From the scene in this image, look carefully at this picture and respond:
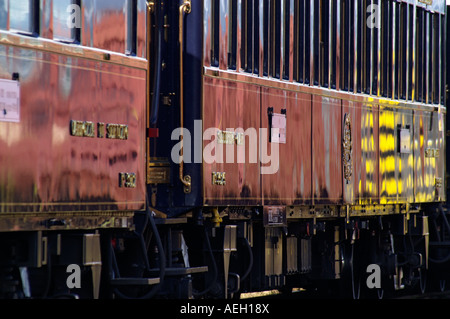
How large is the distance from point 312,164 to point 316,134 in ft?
1.23

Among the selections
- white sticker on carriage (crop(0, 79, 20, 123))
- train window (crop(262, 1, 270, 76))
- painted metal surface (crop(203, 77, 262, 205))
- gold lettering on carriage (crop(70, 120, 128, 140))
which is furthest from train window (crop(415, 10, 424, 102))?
white sticker on carriage (crop(0, 79, 20, 123))

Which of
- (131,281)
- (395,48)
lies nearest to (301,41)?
(395,48)

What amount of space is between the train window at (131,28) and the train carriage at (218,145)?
37 mm

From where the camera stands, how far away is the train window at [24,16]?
8.08 metres

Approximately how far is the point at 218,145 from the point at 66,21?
8.28ft

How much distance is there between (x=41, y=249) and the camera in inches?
330

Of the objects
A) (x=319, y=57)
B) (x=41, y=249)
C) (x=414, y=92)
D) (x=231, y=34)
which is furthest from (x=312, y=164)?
(x=41, y=249)

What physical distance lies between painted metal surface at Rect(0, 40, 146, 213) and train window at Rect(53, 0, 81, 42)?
0.18 meters

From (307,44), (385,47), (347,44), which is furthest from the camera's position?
(385,47)

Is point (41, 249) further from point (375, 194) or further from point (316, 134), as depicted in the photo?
point (375, 194)

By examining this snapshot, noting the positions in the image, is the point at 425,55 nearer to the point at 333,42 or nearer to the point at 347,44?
the point at 347,44

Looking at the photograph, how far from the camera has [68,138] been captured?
860cm

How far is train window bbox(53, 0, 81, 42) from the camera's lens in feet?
28.1

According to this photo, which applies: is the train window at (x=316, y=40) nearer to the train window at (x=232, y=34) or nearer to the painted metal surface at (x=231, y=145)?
the painted metal surface at (x=231, y=145)
